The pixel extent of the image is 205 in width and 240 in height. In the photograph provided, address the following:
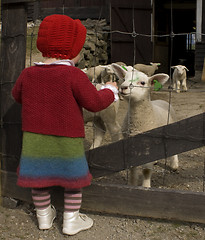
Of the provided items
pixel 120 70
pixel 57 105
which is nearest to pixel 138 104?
pixel 120 70

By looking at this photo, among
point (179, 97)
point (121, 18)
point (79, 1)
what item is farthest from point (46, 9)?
point (179, 97)

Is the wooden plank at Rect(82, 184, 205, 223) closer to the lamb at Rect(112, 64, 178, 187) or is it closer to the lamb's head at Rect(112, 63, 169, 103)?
the lamb at Rect(112, 64, 178, 187)

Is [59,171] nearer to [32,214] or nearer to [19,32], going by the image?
[32,214]

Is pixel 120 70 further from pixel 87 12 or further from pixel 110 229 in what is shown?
pixel 87 12

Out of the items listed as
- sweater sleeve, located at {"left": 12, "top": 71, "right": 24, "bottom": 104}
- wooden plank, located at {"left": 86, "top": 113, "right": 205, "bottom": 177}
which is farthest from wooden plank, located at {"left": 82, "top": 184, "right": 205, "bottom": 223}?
sweater sleeve, located at {"left": 12, "top": 71, "right": 24, "bottom": 104}

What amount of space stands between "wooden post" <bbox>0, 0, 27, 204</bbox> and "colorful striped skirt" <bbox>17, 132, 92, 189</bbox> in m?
0.41

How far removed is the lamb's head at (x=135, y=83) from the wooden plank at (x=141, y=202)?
0.74 meters

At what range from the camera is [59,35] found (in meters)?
2.09

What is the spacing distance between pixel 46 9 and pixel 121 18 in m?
3.08

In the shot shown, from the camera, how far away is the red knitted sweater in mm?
2119

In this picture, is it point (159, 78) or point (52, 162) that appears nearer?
point (52, 162)

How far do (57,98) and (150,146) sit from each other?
79cm

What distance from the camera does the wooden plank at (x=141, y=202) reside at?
2418 millimetres

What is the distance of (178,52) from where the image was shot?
671 inches
